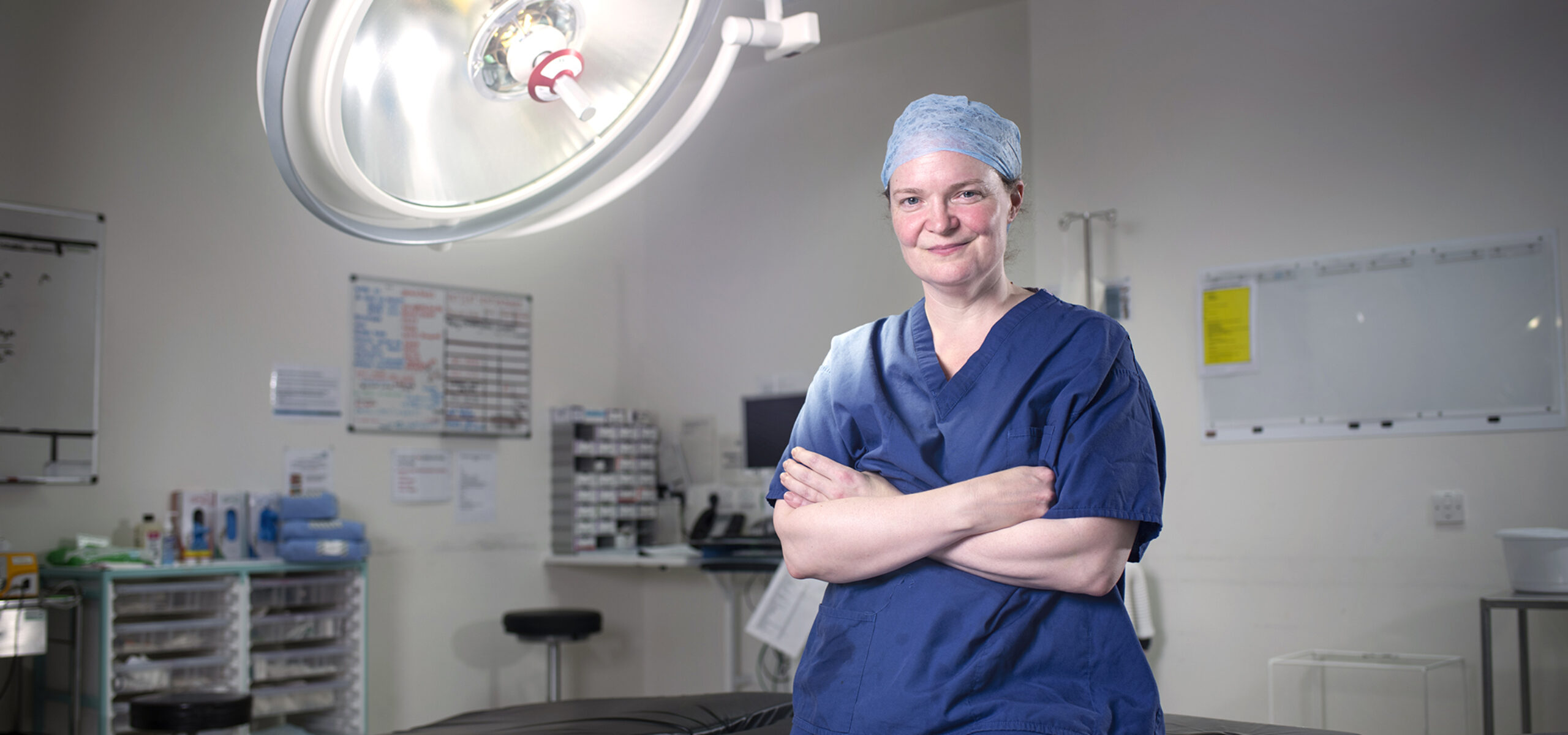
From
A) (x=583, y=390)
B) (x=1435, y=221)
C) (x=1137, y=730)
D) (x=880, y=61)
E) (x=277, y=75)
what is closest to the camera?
(x=277, y=75)

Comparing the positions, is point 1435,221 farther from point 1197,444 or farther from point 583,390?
point 583,390

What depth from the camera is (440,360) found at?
454 cm

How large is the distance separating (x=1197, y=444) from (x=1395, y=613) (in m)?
0.70

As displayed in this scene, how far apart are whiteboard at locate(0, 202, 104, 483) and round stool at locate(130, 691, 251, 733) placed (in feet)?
3.27

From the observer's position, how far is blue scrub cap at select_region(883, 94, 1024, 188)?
1061mm

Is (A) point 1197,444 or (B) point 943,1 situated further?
(B) point 943,1

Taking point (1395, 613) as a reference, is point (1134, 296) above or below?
above

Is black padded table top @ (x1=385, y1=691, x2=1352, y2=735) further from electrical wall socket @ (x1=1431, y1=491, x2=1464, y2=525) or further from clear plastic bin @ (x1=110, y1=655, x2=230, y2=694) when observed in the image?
clear plastic bin @ (x1=110, y1=655, x2=230, y2=694)

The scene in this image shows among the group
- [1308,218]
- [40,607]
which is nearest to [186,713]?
[40,607]

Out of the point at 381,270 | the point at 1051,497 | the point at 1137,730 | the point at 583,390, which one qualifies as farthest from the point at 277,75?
the point at 583,390

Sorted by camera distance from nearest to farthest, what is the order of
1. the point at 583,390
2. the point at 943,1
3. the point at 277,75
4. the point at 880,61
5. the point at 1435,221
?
the point at 277,75 → the point at 1435,221 → the point at 943,1 → the point at 880,61 → the point at 583,390

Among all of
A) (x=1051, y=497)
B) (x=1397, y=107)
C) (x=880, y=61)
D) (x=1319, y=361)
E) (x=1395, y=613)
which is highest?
(x=880, y=61)

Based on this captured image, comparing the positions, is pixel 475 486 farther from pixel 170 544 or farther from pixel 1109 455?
pixel 1109 455

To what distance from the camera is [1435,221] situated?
122 inches
